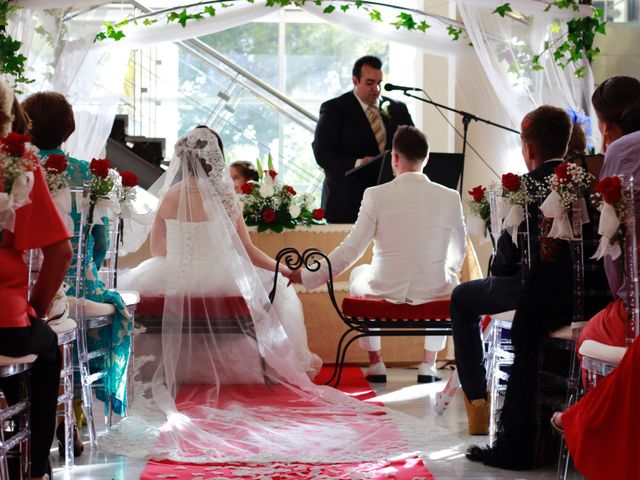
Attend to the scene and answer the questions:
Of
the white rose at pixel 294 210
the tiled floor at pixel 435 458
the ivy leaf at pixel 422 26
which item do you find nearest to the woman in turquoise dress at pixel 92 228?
the tiled floor at pixel 435 458

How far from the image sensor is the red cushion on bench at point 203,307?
5.43 m

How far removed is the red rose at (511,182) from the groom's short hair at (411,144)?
5.58 ft

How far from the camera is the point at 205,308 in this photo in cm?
543

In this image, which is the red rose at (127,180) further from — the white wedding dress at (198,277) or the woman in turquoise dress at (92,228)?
the white wedding dress at (198,277)

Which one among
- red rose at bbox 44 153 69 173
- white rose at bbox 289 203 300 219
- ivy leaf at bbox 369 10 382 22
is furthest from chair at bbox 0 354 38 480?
ivy leaf at bbox 369 10 382 22

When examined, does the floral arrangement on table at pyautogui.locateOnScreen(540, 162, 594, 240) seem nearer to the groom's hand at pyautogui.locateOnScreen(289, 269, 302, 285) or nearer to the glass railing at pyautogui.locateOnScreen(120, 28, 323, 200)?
the groom's hand at pyautogui.locateOnScreen(289, 269, 302, 285)

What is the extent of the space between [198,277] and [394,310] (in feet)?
3.49

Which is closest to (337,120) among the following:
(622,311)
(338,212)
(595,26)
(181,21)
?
(338,212)

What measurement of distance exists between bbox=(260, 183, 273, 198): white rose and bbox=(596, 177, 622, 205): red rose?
12.9ft

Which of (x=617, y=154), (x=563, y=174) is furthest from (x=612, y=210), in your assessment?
(x=563, y=174)

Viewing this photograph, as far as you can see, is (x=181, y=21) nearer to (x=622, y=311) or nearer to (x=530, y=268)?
(x=530, y=268)

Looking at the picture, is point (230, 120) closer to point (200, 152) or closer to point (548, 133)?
point (200, 152)

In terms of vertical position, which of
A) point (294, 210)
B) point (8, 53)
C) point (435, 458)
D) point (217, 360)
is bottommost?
point (435, 458)

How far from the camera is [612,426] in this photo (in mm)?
2908
